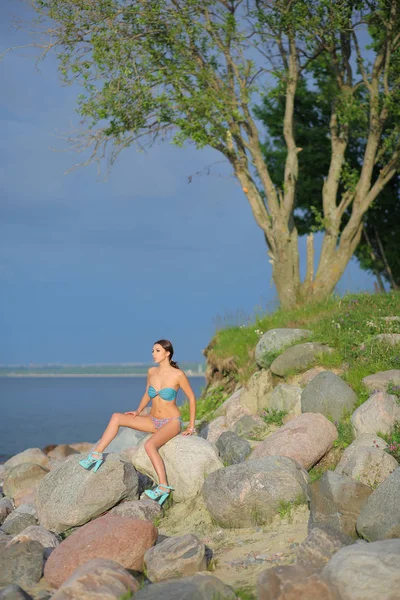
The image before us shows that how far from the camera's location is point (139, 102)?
20406 mm

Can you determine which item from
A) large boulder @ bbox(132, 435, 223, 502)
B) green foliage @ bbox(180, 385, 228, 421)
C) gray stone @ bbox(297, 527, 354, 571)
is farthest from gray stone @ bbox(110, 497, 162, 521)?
green foliage @ bbox(180, 385, 228, 421)

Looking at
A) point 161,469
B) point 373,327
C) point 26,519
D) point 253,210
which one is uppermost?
point 253,210

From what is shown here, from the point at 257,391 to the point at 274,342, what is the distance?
107 cm

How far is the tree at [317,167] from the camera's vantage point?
28047mm

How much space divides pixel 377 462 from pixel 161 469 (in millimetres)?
2964

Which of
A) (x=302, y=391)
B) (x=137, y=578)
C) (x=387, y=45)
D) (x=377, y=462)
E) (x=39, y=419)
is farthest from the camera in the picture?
(x=39, y=419)

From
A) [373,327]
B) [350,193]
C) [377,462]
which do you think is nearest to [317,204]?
[350,193]

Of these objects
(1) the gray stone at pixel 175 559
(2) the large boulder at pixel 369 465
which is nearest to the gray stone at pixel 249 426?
(2) the large boulder at pixel 369 465

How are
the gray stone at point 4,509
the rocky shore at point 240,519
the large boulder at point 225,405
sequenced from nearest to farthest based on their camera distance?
the rocky shore at point 240,519 < the gray stone at point 4,509 < the large boulder at point 225,405

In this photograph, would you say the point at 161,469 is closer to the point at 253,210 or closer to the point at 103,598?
the point at 103,598

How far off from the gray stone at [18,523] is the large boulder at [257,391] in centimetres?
512

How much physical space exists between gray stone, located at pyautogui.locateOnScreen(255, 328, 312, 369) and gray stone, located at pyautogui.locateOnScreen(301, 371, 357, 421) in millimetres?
2219

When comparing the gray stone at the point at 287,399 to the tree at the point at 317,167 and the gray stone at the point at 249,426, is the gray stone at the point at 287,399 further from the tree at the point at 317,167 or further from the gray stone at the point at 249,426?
the tree at the point at 317,167

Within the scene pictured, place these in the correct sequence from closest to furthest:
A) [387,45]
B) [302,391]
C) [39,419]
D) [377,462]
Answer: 1. [377,462]
2. [302,391]
3. [387,45]
4. [39,419]
